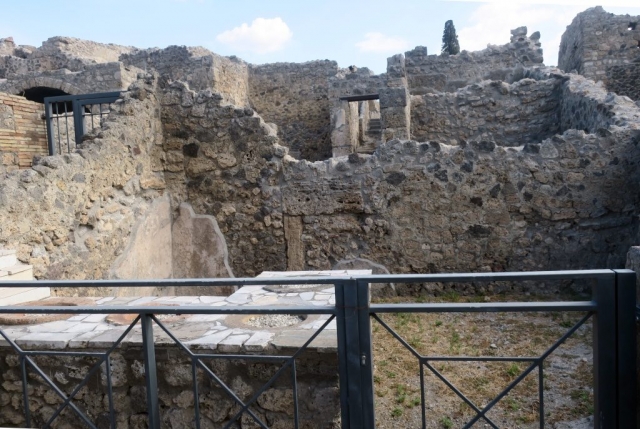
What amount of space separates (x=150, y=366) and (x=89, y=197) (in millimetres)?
3785

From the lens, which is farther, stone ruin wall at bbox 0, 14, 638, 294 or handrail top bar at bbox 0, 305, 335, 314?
stone ruin wall at bbox 0, 14, 638, 294

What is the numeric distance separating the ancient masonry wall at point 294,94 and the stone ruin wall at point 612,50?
779 cm

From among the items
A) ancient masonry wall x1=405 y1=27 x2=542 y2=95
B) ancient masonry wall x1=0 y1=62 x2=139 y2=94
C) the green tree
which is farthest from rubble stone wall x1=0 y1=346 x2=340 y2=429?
the green tree

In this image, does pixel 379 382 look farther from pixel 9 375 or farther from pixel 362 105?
pixel 362 105

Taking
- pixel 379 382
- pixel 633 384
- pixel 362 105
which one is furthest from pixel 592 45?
pixel 633 384

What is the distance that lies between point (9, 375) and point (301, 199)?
13.2ft

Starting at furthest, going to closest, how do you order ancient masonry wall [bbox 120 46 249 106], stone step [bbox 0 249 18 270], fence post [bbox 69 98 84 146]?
ancient masonry wall [bbox 120 46 249 106], fence post [bbox 69 98 84 146], stone step [bbox 0 249 18 270]

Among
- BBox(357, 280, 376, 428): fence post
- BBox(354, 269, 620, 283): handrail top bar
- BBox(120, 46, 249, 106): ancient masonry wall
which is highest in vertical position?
BBox(120, 46, 249, 106): ancient masonry wall

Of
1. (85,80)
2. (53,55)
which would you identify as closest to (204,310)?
(85,80)

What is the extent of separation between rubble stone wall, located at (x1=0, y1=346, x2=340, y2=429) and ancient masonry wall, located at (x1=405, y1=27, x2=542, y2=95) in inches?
485

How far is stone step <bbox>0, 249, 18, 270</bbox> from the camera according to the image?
4.57 metres

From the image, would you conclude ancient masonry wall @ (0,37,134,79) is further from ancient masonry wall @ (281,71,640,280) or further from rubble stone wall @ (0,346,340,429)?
rubble stone wall @ (0,346,340,429)

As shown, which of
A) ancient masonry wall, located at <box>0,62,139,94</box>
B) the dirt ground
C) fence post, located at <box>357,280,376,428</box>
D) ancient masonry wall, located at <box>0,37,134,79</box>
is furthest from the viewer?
ancient masonry wall, located at <box>0,37,134,79</box>

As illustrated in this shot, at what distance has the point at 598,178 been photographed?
6133 mm
